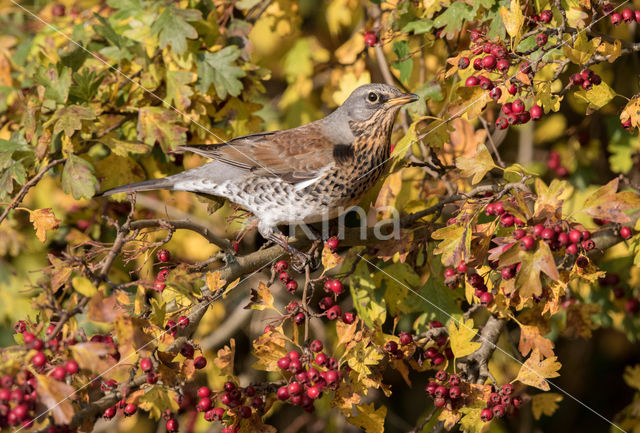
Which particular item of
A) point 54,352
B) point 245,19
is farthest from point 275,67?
point 54,352

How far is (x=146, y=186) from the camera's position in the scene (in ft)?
10.2

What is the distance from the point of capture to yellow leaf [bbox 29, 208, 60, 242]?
242cm

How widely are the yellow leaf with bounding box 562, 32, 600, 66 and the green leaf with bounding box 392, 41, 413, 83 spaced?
79cm

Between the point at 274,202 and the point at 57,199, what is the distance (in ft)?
4.49

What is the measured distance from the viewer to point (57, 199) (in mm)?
3797

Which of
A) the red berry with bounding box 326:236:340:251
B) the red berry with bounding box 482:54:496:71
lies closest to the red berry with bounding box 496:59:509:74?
the red berry with bounding box 482:54:496:71

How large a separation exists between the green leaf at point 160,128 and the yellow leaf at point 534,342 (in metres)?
1.53

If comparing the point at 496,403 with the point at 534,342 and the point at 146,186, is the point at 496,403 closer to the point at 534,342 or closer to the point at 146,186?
the point at 534,342

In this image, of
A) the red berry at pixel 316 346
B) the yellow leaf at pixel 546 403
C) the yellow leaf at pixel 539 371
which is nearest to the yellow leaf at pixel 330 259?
the red berry at pixel 316 346

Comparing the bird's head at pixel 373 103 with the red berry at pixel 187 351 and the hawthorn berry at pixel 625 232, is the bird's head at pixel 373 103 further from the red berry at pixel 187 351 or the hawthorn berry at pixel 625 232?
the red berry at pixel 187 351

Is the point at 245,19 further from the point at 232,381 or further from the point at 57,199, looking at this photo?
the point at 232,381

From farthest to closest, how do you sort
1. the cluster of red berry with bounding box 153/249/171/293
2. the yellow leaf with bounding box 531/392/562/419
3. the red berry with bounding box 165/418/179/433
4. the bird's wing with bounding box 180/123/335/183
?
the bird's wing with bounding box 180/123/335/183
the yellow leaf with bounding box 531/392/562/419
the red berry with bounding box 165/418/179/433
the cluster of red berry with bounding box 153/249/171/293

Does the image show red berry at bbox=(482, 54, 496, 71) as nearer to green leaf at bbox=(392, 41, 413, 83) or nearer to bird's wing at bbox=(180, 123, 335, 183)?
green leaf at bbox=(392, 41, 413, 83)

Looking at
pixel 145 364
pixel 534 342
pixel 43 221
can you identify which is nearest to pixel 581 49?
pixel 534 342
